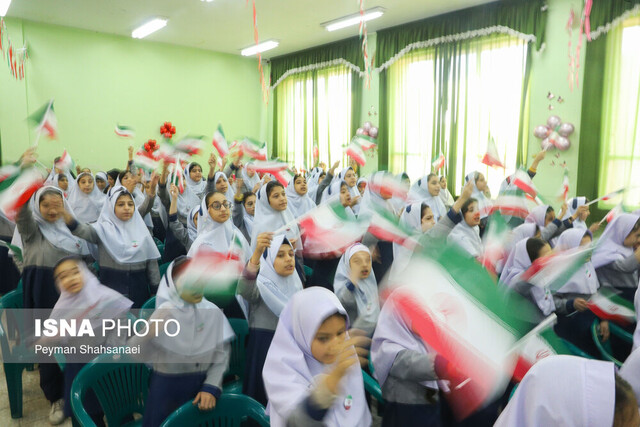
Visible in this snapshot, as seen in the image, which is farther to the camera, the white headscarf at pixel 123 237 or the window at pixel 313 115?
the window at pixel 313 115

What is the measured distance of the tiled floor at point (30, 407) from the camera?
253 cm

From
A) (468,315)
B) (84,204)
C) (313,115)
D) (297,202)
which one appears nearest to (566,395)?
(468,315)

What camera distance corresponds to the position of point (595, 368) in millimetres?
938

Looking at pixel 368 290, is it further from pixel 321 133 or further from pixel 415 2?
pixel 321 133

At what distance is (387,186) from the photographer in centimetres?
486

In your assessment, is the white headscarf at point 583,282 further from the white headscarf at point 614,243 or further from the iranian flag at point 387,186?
the iranian flag at point 387,186

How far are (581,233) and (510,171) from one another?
12.9 feet

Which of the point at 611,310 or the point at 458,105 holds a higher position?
the point at 458,105

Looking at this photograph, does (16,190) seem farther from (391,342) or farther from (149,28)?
(149,28)

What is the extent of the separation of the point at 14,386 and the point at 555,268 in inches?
121

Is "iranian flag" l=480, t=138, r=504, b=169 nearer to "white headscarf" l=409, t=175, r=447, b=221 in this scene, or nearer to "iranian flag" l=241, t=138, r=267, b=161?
"white headscarf" l=409, t=175, r=447, b=221

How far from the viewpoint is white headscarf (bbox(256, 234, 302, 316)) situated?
7.25 ft

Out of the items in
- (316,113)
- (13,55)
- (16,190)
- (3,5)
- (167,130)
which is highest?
(3,5)

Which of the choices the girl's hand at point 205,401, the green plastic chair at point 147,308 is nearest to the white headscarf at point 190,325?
the girl's hand at point 205,401
